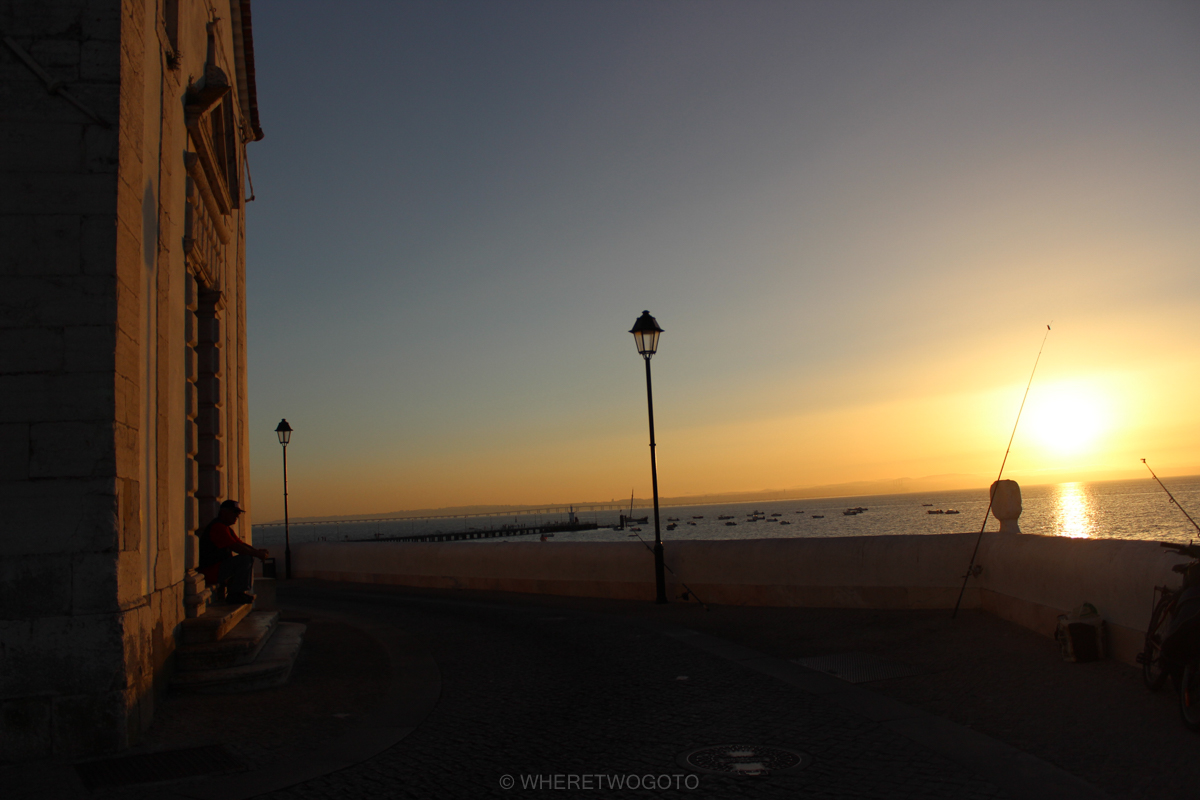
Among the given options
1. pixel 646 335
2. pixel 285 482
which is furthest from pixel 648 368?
pixel 285 482

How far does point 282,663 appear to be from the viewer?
325 inches

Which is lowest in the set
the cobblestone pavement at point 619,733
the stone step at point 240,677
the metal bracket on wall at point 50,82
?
the cobblestone pavement at point 619,733

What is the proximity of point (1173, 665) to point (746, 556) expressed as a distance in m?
7.54

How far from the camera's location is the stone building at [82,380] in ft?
19.2

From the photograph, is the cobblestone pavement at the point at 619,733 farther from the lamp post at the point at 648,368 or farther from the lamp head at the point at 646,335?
the lamp head at the point at 646,335

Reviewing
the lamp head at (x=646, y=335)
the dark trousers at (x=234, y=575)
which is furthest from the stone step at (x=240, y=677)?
the lamp head at (x=646, y=335)

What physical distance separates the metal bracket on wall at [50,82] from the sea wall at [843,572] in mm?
8799

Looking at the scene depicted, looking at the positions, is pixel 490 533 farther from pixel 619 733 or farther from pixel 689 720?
pixel 619 733

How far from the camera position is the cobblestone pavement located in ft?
16.2

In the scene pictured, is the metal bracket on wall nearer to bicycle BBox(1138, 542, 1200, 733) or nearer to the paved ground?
the paved ground

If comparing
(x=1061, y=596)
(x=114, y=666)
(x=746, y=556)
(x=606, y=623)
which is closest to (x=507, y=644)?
(x=606, y=623)

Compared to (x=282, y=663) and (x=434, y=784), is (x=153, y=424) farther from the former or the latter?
(x=434, y=784)

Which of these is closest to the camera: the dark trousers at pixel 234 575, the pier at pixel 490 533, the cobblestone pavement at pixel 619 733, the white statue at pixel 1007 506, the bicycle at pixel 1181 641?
the cobblestone pavement at pixel 619 733

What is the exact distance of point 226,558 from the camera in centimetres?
988
